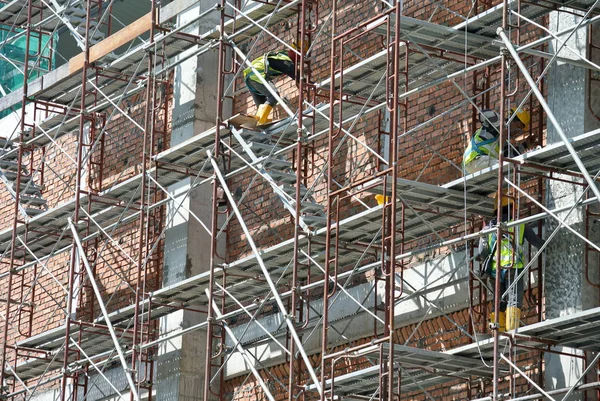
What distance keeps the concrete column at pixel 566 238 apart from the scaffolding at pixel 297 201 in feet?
0.38

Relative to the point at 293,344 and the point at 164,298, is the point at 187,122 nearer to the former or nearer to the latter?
the point at 164,298

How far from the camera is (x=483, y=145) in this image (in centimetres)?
1653

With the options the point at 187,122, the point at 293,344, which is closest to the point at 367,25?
the point at 293,344

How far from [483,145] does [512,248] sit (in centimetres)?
131

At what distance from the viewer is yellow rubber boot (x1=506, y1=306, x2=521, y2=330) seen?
15.7 metres

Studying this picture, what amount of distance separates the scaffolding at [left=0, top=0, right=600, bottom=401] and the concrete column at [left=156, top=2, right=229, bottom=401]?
0.70 feet

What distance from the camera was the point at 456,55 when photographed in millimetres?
17641

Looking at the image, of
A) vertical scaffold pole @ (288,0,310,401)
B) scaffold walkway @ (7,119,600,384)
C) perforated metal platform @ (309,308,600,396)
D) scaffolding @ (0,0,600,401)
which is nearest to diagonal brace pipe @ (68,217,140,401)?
scaffolding @ (0,0,600,401)

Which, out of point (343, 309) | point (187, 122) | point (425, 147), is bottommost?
point (343, 309)

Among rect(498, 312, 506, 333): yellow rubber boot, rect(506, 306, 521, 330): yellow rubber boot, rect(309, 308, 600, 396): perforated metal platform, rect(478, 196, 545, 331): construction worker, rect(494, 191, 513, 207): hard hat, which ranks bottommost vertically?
rect(309, 308, 600, 396): perforated metal platform

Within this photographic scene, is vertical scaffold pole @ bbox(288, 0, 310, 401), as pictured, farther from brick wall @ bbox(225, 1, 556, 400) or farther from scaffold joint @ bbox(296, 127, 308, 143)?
brick wall @ bbox(225, 1, 556, 400)

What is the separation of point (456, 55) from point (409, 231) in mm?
2026

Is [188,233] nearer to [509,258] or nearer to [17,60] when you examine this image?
[509,258]

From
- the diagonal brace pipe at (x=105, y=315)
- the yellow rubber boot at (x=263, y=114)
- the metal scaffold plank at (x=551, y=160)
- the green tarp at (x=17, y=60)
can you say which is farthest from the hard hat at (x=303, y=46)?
the green tarp at (x=17, y=60)
